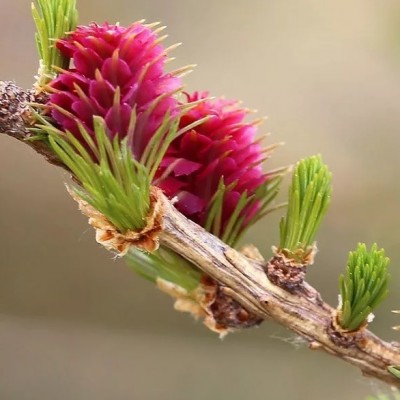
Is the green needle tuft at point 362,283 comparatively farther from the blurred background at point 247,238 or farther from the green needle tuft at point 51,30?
the blurred background at point 247,238

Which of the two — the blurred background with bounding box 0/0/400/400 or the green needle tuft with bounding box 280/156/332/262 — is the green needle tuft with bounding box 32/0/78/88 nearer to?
the green needle tuft with bounding box 280/156/332/262

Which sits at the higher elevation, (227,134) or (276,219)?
(276,219)

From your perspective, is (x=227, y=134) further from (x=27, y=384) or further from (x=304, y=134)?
(x=27, y=384)

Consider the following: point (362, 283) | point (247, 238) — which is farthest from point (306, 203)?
point (247, 238)

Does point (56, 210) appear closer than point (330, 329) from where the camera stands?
No

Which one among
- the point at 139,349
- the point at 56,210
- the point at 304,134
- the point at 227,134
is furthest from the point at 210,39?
Result: the point at 227,134

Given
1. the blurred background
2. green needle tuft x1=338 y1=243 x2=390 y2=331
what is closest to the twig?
green needle tuft x1=338 y1=243 x2=390 y2=331
